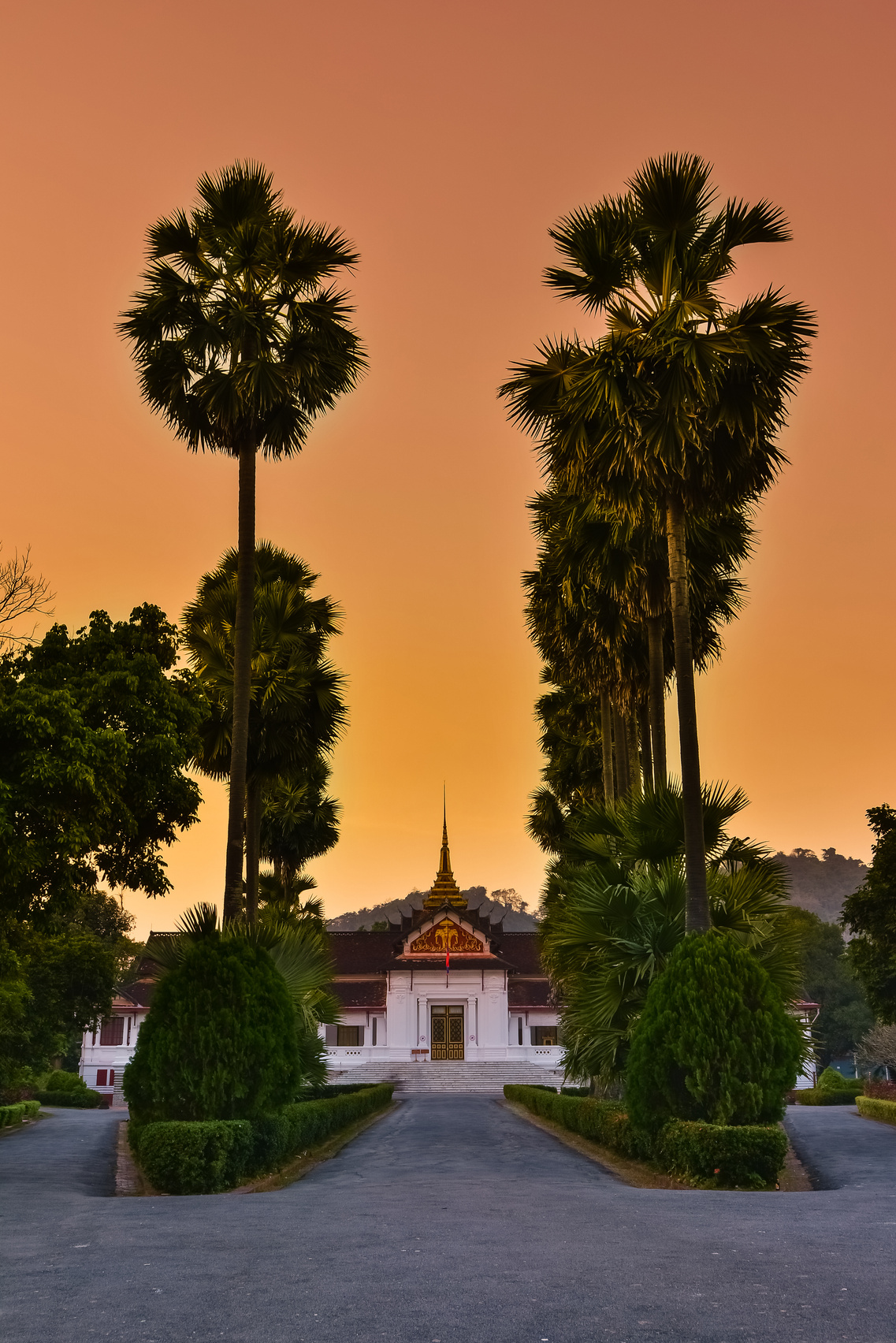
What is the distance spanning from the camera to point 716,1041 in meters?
13.5

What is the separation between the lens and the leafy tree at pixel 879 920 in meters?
31.9

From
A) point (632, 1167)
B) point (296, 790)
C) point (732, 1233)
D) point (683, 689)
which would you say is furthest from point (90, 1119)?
point (732, 1233)

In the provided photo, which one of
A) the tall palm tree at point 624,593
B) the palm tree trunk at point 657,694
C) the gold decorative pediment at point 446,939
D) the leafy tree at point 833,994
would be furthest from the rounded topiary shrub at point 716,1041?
the leafy tree at point 833,994

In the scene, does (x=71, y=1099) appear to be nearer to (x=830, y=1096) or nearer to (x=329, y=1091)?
(x=329, y=1091)

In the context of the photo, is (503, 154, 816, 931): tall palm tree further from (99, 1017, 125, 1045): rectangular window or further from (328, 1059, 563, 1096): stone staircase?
(99, 1017, 125, 1045): rectangular window

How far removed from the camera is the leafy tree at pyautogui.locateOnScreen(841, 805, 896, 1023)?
105ft

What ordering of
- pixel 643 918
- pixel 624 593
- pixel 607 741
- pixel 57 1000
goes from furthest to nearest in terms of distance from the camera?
pixel 57 1000, pixel 607 741, pixel 624 593, pixel 643 918

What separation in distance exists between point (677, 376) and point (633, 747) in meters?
14.9

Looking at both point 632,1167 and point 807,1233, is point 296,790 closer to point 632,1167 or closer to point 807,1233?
point 632,1167

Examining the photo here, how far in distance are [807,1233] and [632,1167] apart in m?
6.82

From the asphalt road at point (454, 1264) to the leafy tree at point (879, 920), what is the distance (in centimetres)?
1935

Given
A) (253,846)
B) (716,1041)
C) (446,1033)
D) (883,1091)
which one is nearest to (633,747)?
(253,846)

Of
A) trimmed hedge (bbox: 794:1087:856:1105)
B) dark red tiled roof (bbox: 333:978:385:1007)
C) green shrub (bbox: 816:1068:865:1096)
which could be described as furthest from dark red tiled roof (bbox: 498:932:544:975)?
trimmed hedge (bbox: 794:1087:856:1105)

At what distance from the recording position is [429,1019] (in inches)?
2389
